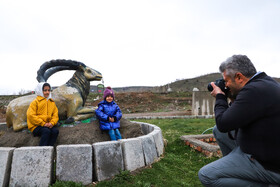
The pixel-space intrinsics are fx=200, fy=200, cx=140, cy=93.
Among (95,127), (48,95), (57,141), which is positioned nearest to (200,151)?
(95,127)

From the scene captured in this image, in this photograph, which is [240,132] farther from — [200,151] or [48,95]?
[48,95]

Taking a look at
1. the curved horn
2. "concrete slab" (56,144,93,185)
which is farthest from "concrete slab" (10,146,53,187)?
the curved horn

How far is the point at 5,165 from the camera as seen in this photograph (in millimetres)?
2695

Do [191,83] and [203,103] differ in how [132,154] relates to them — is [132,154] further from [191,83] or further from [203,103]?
[191,83]

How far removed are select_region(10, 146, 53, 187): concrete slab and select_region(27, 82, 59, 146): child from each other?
22.8 inches

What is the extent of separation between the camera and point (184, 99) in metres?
22.7

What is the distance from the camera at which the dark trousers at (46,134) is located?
10.9ft

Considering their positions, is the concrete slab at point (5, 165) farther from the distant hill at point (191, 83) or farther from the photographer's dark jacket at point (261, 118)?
the distant hill at point (191, 83)

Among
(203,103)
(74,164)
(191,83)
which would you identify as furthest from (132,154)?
(191,83)

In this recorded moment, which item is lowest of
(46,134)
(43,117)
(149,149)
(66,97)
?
(149,149)

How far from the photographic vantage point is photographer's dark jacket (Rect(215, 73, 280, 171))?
1729mm

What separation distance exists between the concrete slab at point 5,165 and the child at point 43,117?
0.59m

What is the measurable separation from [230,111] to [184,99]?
21.3m

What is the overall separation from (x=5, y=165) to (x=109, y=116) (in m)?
1.96
